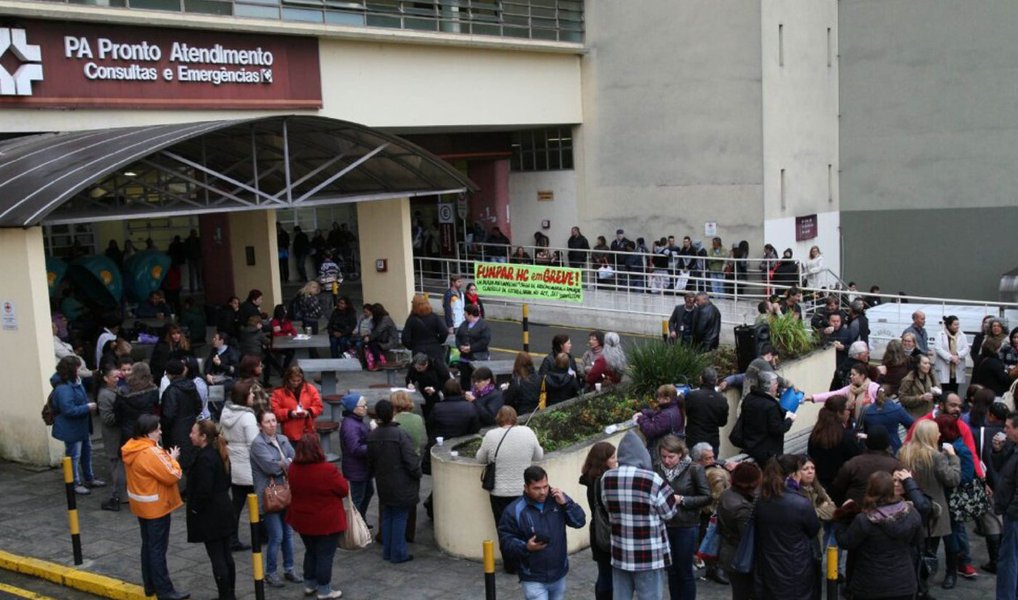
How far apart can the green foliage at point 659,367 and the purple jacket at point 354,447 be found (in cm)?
404

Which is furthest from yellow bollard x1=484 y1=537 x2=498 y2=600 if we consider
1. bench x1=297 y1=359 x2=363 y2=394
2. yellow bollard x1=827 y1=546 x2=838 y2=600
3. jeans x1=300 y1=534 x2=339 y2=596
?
bench x1=297 y1=359 x2=363 y2=394

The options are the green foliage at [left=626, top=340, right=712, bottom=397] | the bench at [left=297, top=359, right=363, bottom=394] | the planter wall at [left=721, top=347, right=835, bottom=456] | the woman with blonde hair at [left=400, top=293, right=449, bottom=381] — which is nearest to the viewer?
the green foliage at [left=626, top=340, right=712, bottom=397]

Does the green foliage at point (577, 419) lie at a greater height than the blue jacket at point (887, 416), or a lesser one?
lesser

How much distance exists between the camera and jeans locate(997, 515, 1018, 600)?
9.03 m

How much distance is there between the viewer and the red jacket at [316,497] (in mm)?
9109

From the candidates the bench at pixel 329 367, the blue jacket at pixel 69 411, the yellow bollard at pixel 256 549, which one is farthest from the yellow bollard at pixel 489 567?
the bench at pixel 329 367

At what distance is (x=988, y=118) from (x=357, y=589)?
81.9 feet

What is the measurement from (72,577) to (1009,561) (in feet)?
27.6

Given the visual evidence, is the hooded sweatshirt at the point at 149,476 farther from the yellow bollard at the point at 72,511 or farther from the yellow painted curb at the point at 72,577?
the yellow bollard at the point at 72,511

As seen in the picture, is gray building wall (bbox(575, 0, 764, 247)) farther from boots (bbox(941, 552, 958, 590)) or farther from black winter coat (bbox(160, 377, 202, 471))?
black winter coat (bbox(160, 377, 202, 471))

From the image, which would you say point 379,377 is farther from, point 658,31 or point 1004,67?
point 1004,67

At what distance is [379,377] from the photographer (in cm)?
1859

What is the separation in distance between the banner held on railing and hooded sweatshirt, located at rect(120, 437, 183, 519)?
1440 centimetres

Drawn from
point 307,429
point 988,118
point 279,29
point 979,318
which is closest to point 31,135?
point 279,29
